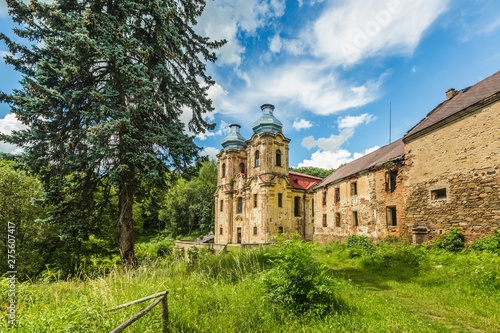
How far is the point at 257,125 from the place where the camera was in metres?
34.5

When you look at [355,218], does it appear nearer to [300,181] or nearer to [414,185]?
[414,185]

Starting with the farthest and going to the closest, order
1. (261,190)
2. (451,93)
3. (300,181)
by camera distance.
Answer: (300,181), (261,190), (451,93)

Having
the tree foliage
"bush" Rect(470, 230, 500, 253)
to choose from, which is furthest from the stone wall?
the tree foliage

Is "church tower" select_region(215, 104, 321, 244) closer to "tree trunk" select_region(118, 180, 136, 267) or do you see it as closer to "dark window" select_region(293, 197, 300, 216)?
"dark window" select_region(293, 197, 300, 216)

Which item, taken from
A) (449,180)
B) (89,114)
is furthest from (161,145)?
(449,180)

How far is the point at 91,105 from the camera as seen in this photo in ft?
26.2

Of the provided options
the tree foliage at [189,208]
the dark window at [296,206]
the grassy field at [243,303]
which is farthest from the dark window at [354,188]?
the tree foliage at [189,208]

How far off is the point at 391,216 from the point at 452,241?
5213 mm

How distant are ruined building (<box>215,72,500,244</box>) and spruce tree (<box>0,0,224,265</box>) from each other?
6197 mm

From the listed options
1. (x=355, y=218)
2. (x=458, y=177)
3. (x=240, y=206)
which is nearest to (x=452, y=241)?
(x=458, y=177)

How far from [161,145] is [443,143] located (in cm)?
1347

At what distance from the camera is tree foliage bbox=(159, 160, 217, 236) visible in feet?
158

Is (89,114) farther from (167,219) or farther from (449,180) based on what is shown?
(167,219)

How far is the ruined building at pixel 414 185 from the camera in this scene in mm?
11266
